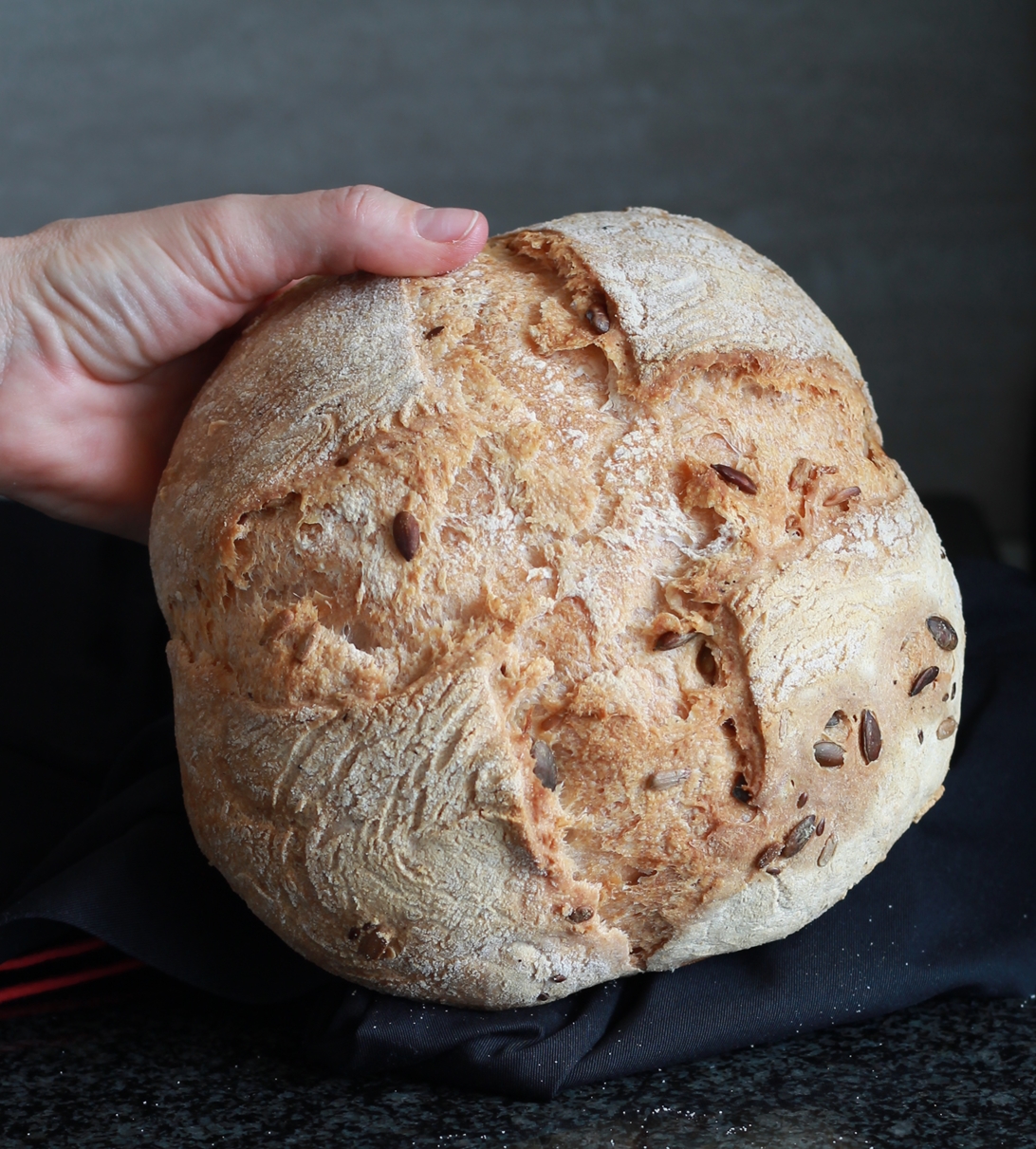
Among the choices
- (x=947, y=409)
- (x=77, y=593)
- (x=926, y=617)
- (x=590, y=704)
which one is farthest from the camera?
(x=947, y=409)

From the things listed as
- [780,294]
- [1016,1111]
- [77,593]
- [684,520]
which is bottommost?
[1016,1111]

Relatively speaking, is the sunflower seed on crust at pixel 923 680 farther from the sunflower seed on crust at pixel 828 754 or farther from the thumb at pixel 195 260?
the thumb at pixel 195 260

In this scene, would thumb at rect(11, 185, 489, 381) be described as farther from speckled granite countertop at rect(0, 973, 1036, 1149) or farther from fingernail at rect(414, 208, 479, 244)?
speckled granite countertop at rect(0, 973, 1036, 1149)

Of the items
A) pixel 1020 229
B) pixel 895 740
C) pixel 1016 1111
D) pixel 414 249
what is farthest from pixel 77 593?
pixel 1020 229

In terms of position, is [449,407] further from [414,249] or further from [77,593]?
[77,593]

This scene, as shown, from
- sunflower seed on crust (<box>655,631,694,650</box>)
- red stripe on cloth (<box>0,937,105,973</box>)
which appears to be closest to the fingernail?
sunflower seed on crust (<box>655,631,694,650</box>)

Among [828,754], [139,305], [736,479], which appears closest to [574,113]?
[139,305]

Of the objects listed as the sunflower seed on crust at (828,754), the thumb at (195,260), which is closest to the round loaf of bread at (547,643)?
the sunflower seed on crust at (828,754)
